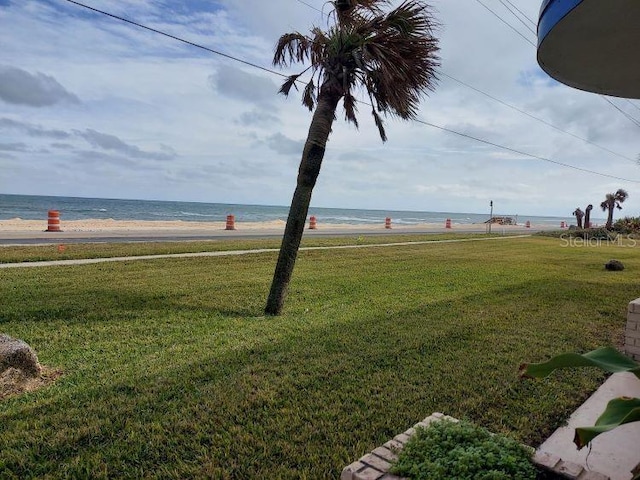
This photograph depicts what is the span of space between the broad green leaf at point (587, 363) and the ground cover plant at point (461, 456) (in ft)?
1.59

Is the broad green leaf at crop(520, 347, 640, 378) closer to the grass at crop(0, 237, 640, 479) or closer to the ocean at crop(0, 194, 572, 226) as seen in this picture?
the grass at crop(0, 237, 640, 479)

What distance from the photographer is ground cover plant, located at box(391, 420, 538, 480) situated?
1924 mm

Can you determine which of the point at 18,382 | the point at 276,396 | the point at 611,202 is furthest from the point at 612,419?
the point at 611,202

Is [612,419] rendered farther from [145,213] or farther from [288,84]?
[145,213]

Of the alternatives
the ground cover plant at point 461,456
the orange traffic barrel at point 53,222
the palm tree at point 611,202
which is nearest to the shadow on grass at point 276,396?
the ground cover plant at point 461,456

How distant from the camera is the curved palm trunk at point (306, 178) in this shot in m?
5.98

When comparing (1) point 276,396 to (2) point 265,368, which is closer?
(1) point 276,396

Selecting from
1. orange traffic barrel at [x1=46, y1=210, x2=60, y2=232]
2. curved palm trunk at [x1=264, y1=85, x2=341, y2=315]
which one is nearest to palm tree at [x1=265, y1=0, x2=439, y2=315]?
curved palm trunk at [x1=264, y1=85, x2=341, y2=315]

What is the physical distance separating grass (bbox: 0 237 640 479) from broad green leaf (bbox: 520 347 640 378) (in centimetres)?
124

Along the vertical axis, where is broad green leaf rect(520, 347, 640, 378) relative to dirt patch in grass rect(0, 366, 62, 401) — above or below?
above

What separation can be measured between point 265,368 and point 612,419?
283 centimetres

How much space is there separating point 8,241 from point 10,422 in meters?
13.5

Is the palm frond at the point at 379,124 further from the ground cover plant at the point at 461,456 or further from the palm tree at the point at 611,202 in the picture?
the palm tree at the point at 611,202

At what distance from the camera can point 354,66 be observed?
19.7 feet
